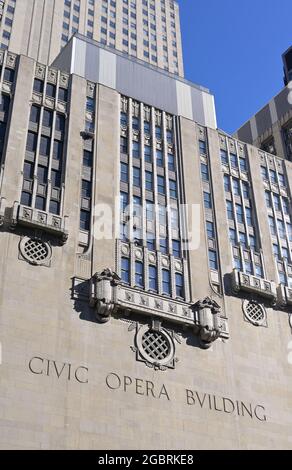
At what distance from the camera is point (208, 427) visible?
44000 mm

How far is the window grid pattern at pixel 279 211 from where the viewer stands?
58.6 meters

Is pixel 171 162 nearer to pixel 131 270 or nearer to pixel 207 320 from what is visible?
pixel 131 270

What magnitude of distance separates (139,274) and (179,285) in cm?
360

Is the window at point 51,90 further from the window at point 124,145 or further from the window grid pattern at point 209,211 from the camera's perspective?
the window grid pattern at point 209,211

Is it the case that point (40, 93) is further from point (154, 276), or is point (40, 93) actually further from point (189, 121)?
point (154, 276)

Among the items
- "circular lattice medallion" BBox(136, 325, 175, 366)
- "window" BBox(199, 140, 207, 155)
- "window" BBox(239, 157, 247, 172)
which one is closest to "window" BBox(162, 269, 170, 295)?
"circular lattice medallion" BBox(136, 325, 175, 366)

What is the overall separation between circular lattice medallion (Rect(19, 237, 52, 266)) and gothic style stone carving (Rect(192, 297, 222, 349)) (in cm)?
1218

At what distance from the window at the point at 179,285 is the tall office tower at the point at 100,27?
52643 millimetres

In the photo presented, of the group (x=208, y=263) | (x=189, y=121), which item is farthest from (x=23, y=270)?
(x=189, y=121)

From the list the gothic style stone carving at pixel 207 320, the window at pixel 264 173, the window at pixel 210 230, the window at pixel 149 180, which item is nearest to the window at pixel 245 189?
the window at pixel 264 173

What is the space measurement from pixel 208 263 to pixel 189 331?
7.46m

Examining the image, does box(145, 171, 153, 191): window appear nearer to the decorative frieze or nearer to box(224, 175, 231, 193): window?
box(224, 175, 231, 193): window

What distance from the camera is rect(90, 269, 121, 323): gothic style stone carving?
44719mm

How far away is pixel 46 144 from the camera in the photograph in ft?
175
